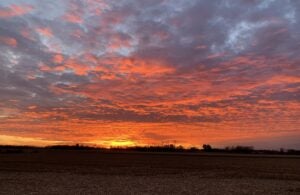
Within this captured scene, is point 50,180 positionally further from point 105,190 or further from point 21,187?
point 105,190

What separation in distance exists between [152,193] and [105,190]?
3.65m

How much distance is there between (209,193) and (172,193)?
8.70 ft

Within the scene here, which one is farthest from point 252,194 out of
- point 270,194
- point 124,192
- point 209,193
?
point 124,192

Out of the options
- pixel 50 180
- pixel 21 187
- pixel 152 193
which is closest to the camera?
pixel 152 193

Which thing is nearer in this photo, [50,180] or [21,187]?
[21,187]

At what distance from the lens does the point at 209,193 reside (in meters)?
26.6

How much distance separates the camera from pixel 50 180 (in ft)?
108

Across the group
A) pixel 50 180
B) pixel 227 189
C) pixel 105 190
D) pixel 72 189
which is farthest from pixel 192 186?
pixel 50 180

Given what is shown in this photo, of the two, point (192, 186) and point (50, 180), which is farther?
point (50, 180)

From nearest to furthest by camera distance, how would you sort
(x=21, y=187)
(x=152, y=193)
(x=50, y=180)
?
(x=152, y=193)
(x=21, y=187)
(x=50, y=180)

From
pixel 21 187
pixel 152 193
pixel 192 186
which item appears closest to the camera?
pixel 152 193

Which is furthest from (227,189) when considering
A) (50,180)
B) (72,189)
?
(50,180)

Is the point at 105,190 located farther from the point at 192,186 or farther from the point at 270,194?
the point at 270,194

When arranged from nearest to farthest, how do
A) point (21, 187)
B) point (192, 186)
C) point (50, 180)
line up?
point (21, 187) → point (192, 186) → point (50, 180)
